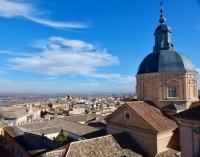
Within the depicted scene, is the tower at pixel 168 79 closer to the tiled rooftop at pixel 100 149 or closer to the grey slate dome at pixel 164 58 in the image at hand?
the grey slate dome at pixel 164 58

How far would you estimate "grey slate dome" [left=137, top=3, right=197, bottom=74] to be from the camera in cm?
1903

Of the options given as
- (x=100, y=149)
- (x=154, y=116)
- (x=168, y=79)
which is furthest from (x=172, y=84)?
(x=100, y=149)

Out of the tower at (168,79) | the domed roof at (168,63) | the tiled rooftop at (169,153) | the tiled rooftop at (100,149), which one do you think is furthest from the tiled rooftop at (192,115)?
the domed roof at (168,63)

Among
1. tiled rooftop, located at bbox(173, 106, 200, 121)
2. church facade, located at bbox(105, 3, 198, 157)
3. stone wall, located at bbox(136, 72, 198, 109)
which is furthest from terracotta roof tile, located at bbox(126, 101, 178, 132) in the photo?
tiled rooftop, located at bbox(173, 106, 200, 121)

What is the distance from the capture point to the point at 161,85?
62.2 feet

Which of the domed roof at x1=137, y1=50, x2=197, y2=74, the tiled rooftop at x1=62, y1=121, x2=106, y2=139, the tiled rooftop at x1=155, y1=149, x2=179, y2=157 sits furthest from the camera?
the tiled rooftop at x1=62, y1=121, x2=106, y2=139

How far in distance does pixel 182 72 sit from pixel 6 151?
26952mm

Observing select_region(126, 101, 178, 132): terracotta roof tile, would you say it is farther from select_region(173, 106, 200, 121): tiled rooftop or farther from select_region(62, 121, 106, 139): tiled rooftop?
select_region(62, 121, 106, 139): tiled rooftop

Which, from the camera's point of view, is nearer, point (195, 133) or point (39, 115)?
point (195, 133)

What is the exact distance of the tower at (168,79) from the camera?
61.2 feet

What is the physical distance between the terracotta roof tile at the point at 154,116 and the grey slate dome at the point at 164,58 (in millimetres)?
3835

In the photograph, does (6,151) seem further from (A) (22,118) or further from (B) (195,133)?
(B) (195,133)

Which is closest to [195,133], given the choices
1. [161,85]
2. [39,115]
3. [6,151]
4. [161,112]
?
[161,112]

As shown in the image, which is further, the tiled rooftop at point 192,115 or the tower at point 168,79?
the tower at point 168,79
